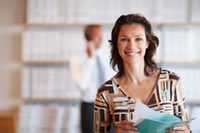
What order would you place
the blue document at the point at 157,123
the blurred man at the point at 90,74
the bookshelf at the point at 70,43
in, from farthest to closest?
the bookshelf at the point at 70,43
the blurred man at the point at 90,74
the blue document at the point at 157,123

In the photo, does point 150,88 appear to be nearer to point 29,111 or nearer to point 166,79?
point 166,79

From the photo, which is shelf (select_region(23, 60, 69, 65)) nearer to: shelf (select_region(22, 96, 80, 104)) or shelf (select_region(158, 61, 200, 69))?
shelf (select_region(22, 96, 80, 104))

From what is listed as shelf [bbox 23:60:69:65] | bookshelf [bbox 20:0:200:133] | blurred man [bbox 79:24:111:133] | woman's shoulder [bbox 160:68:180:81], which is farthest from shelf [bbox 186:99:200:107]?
woman's shoulder [bbox 160:68:180:81]

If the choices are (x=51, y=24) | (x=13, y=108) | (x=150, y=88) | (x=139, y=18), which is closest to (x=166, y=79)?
(x=150, y=88)

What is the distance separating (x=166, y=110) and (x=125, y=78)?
6.4 inches

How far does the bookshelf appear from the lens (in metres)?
3.25

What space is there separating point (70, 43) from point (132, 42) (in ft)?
7.26

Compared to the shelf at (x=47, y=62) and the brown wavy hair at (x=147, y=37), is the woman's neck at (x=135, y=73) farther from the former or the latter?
the shelf at (x=47, y=62)

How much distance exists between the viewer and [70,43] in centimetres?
330

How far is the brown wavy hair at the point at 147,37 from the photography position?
1153mm

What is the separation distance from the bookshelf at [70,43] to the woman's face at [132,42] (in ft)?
6.80

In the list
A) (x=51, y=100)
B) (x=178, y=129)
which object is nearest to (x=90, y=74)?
(x=51, y=100)

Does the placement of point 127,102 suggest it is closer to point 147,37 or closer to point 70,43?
point 147,37

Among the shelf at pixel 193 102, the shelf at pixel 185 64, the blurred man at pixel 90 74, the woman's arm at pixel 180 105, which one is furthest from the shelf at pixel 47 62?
the woman's arm at pixel 180 105
